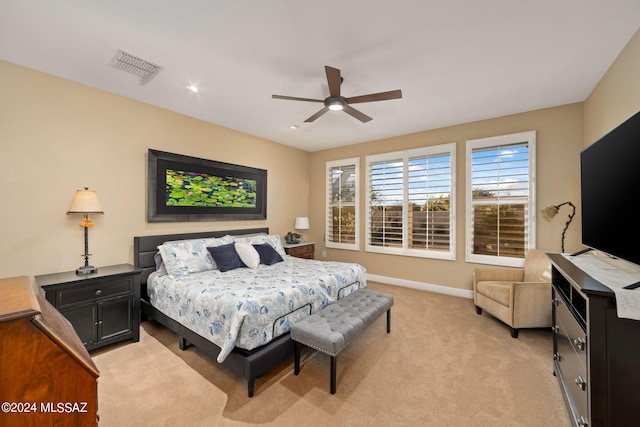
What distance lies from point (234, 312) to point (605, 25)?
146 inches

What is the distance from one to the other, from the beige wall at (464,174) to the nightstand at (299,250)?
0.59 meters

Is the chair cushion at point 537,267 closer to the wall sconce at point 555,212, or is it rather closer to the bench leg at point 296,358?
the wall sconce at point 555,212

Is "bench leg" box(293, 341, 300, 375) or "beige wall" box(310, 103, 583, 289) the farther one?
"beige wall" box(310, 103, 583, 289)

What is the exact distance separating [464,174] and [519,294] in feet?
6.62

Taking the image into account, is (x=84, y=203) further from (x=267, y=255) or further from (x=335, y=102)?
(x=335, y=102)

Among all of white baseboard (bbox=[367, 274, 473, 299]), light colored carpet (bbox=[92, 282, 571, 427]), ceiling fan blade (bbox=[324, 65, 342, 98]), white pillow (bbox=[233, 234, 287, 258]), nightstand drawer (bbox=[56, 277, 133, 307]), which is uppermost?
ceiling fan blade (bbox=[324, 65, 342, 98])

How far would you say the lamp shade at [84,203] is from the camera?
8.80ft

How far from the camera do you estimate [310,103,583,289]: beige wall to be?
3.43 m

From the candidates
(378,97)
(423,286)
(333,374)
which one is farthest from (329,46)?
(423,286)

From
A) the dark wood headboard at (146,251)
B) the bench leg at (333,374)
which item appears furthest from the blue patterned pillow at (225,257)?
the bench leg at (333,374)

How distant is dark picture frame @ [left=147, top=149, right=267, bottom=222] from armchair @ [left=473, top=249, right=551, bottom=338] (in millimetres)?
3767

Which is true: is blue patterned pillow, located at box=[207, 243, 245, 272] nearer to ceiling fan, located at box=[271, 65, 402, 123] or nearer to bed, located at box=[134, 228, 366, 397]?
bed, located at box=[134, 228, 366, 397]

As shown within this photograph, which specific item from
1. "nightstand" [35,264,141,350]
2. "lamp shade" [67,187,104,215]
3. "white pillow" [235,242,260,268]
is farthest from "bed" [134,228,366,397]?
"lamp shade" [67,187,104,215]

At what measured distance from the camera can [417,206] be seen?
15.2 feet
